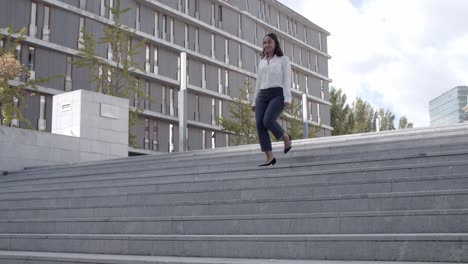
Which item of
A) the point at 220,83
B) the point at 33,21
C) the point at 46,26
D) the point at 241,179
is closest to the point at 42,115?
the point at 46,26

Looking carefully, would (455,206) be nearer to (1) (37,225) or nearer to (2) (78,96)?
(1) (37,225)

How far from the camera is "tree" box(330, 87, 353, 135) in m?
61.0

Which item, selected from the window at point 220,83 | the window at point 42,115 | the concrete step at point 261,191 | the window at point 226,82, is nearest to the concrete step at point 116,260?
the concrete step at point 261,191

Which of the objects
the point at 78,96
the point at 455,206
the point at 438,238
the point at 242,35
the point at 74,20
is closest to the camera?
the point at 438,238

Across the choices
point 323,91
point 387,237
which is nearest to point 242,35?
point 323,91

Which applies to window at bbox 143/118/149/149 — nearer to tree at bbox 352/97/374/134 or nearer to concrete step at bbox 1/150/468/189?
tree at bbox 352/97/374/134

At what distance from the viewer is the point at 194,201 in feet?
20.1

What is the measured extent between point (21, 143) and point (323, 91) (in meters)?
51.6

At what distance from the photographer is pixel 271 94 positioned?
7.30 m

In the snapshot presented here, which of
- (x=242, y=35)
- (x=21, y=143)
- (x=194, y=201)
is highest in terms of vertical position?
(x=242, y=35)

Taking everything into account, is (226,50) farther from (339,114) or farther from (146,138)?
(339,114)

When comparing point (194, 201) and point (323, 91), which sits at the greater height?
point (323, 91)

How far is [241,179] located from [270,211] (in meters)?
1.19

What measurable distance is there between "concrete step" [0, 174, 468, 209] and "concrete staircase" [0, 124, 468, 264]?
0.03 ft
